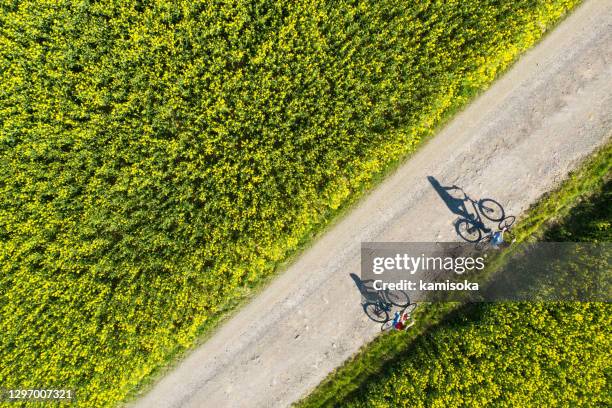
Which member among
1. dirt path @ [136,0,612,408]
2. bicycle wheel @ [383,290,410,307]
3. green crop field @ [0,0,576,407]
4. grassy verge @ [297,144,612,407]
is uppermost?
green crop field @ [0,0,576,407]

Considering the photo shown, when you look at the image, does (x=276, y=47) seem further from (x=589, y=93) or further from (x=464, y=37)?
(x=589, y=93)

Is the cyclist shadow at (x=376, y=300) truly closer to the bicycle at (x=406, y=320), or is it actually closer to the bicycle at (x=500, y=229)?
the bicycle at (x=406, y=320)

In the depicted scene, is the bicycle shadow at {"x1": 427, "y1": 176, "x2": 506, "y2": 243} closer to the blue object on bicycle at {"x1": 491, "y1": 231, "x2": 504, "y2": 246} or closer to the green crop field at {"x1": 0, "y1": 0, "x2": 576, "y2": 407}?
the blue object on bicycle at {"x1": 491, "y1": 231, "x2": 504, "y2": 246}

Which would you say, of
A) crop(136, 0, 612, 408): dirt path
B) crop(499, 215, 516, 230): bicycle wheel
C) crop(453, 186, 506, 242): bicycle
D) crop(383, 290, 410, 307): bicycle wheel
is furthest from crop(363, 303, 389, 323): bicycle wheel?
crop(499, 215, 516, 230): bicycle wheel

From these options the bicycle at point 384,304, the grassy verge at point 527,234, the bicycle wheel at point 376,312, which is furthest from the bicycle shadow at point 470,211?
the bicycle wheel at point 376,312

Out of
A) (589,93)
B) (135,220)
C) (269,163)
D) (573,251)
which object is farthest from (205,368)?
(589,93)
